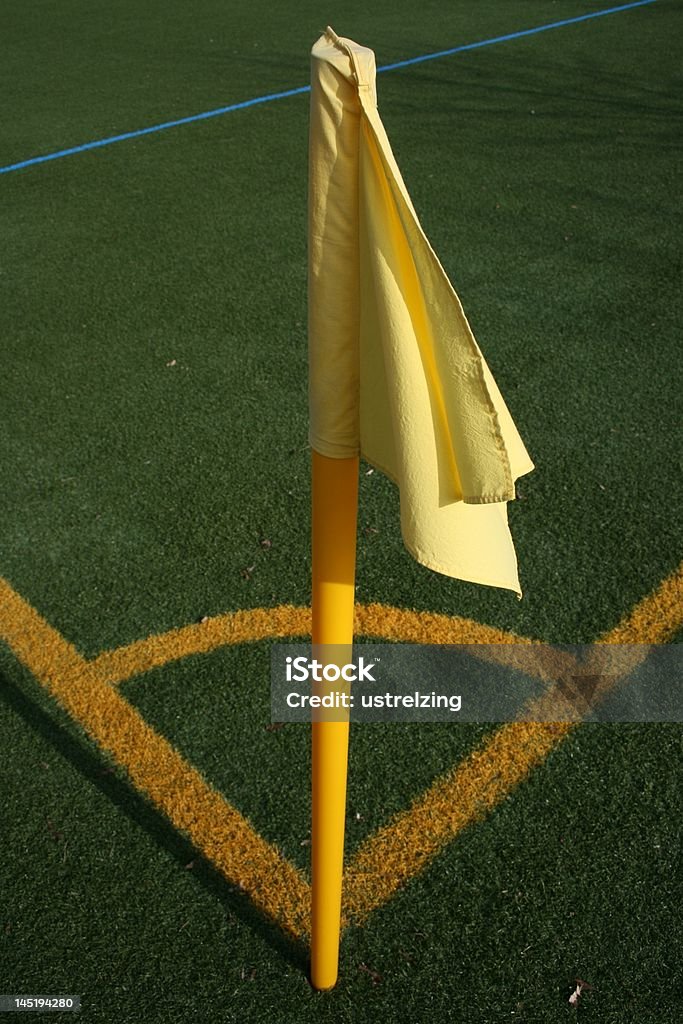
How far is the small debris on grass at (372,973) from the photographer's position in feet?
8.03

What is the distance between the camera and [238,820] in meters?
2.82

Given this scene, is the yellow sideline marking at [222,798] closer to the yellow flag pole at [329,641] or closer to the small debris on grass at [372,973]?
the small debris on grass at [372,973]

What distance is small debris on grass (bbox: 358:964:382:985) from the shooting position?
8.03ft

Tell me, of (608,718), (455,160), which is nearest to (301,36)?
(455,160)

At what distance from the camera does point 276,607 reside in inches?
138

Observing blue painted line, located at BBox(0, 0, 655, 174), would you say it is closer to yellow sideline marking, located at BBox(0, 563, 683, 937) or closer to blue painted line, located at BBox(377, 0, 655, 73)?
blue painted line, located at BBox(377, 0, 655, 73)

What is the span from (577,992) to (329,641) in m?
1.14

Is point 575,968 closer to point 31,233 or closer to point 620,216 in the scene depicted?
point 620,216

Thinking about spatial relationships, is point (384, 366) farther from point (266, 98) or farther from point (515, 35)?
point (515, 35)

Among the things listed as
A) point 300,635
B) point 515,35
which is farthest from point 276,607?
point 515,35

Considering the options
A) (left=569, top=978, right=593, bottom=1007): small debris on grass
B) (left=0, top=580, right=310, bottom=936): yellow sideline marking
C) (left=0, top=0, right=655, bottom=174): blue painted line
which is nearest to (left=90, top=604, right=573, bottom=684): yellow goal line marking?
(left=0, top=580, right=310, bottom=936): yellow sideline marking

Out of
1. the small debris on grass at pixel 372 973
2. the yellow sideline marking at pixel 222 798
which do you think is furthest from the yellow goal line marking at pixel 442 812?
the small debris on grass at pixel 372 973

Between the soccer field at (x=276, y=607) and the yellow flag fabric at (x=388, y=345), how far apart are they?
1264mm

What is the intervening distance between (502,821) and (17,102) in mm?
9073
